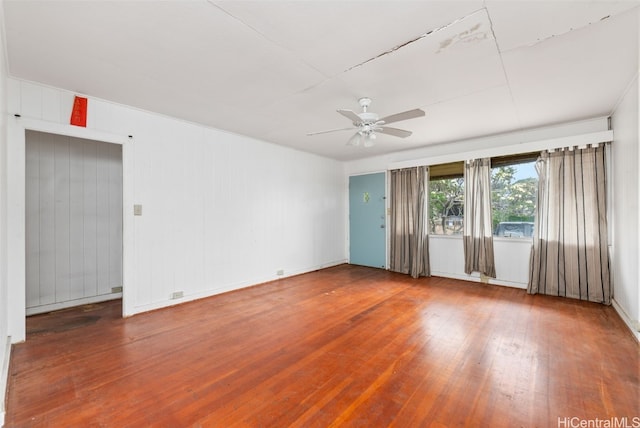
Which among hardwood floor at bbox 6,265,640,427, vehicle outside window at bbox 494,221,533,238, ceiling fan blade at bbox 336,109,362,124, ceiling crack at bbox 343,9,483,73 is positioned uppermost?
ceiling crack at bbox 343,9,483,73

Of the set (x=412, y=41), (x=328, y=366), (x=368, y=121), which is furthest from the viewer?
(x=368, y=121)

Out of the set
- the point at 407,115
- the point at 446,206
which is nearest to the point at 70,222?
the point at 407,115

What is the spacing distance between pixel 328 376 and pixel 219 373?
2.83 ft

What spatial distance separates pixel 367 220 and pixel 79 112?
519 centimetres

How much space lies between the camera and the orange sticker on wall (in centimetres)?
296

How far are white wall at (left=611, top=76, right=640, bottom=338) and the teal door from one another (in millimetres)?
3488

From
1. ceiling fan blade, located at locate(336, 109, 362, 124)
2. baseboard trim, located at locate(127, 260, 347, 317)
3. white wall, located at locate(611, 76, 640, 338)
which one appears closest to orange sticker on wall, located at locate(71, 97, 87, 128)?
baseboard trim, located at locate(127, 260, 347, 317)

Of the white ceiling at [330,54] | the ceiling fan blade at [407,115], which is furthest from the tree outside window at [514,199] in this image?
the ceiling fan blade at [407,115]

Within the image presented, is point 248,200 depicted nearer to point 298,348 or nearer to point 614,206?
point 298,348

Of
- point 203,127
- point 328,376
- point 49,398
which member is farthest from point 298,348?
point 203,127

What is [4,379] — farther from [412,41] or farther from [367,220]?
[367,220]

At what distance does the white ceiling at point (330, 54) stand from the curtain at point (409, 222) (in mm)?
1945

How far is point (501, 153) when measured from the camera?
14.3 ft

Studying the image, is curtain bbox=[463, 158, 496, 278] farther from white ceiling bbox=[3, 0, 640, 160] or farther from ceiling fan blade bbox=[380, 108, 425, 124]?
ceiling fan blade bbox=[380, 108, 425, 124]
